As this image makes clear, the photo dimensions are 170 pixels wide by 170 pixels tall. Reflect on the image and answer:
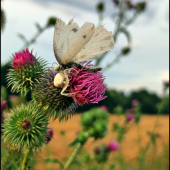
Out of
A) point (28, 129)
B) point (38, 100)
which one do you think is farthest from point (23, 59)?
point (28, 129)

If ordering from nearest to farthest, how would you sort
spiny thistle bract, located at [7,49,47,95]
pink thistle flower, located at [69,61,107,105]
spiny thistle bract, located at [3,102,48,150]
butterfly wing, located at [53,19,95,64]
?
butterfly wing, located at [53,19,95,64]
pink thistle flower, located at [69,61,107,105]
spiny thistle bract, located at [3,102,48,150]
spiny thistle bract, located at [7,49,47,95]

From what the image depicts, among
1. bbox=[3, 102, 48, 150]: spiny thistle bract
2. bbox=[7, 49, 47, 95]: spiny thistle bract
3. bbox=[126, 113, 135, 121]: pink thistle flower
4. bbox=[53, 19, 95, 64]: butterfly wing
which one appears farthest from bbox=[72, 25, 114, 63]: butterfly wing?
bbox=[126, 113, 135, 121]: pink thistle flower

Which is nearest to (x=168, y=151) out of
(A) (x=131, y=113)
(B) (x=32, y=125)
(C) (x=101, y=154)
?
(A) (x=131, y=113)

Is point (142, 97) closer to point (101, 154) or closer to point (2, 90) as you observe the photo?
point (101, 154)

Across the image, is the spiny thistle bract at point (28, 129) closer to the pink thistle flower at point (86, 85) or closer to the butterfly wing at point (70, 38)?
the pink thistle flower at point (86, 85)

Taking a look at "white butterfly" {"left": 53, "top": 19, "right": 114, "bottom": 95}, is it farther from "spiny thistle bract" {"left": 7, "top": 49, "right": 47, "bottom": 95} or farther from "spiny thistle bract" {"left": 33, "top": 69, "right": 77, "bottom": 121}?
"spiny thistle bract" {"left": 7, "top": 49, "right": 47, "bottom": 95}

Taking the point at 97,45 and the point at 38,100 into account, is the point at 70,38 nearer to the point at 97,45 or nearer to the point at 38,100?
the point at 97,45

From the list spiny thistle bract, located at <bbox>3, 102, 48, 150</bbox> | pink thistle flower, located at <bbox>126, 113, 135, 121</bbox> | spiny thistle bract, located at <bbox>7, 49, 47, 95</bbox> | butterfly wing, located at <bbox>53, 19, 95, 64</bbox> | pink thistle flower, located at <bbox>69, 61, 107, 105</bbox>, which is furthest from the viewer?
pink thistle flower, located at <bbox>126, 113, 135, 121</bbox>
